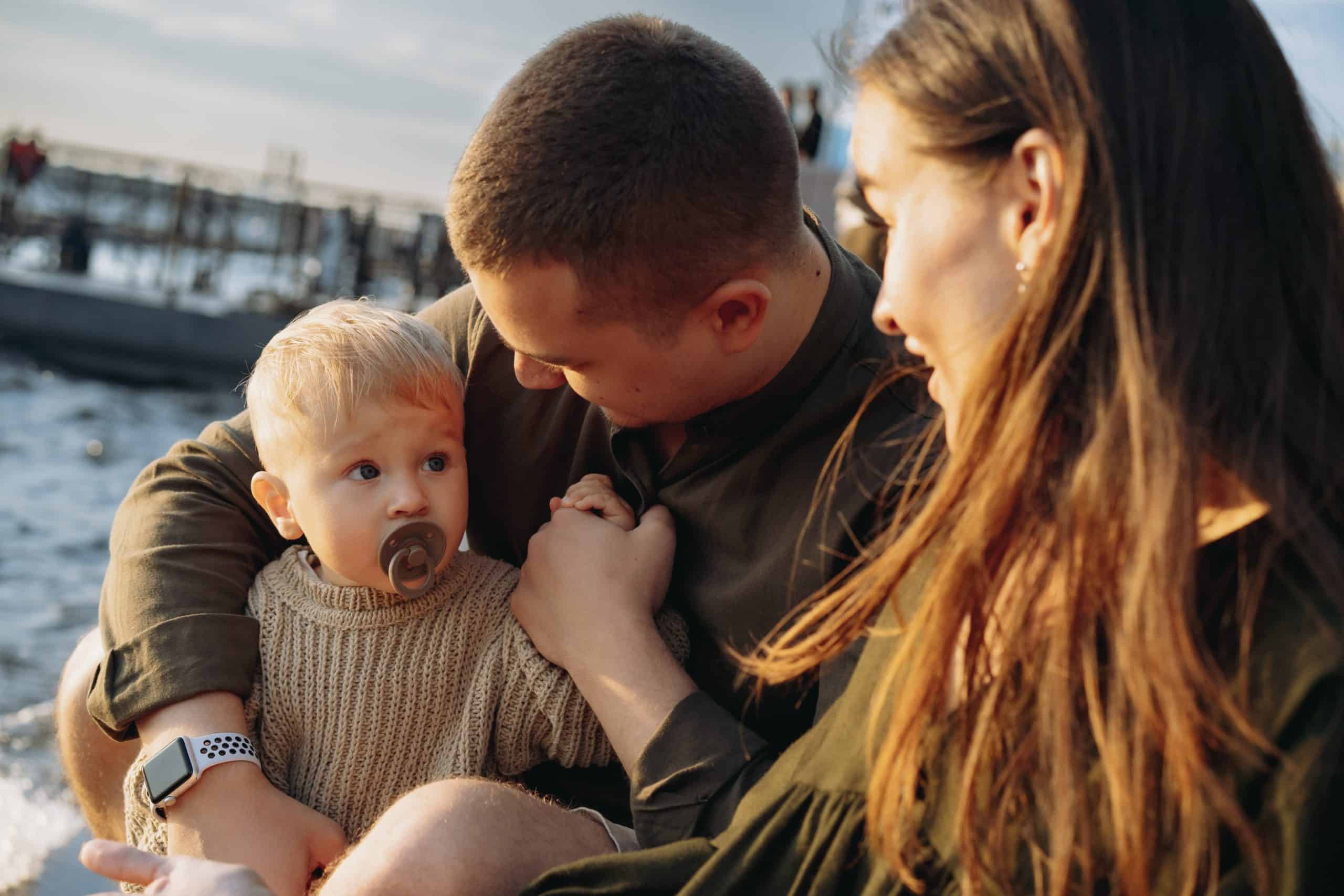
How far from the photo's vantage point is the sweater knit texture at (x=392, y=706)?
1.87 meters

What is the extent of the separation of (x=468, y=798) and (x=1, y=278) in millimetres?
14798

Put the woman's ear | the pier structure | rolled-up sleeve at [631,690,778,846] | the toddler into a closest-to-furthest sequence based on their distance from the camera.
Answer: the woman's ear, rolled-up sleeve at [631,690,778,846], the toddler, the pier structure

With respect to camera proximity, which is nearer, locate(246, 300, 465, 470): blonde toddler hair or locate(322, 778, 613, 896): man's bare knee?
locate(322, 778, 613, 896): man's bare knee

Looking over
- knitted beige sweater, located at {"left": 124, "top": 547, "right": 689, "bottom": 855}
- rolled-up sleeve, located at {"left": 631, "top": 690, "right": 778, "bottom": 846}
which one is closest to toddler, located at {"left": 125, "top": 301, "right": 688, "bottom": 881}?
knitted beige sweater, located at {"left": 124, "top": 547, "right": 689, "bottom": 855}

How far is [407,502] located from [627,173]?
57 centimetres

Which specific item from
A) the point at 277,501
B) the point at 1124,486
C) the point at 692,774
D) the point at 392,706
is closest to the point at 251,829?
the point at 392,706

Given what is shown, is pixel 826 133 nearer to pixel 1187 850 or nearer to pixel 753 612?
pixel 753 612

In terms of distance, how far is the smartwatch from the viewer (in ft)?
5.86

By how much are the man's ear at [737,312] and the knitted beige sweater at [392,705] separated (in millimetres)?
544

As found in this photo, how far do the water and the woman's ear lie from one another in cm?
236

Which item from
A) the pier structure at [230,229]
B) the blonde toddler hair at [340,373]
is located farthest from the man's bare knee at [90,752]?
the pier structure at [230,229]

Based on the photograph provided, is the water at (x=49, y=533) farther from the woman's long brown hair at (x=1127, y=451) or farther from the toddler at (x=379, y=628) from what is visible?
the woman's long brown hair at (x=1127, y=451)

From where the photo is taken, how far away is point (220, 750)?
1.81 m

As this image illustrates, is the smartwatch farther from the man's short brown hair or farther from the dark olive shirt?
the man's short brown hair
